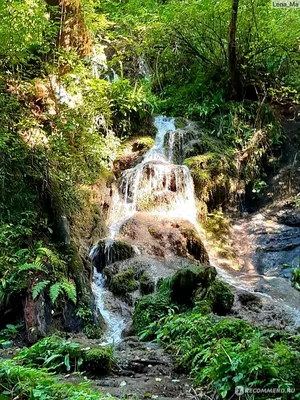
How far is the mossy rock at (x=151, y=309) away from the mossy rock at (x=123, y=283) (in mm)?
984

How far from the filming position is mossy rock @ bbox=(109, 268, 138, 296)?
7.38 m

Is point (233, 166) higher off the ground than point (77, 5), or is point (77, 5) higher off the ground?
point (77, 5)

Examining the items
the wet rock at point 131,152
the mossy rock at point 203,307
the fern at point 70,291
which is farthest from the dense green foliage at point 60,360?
the wet rock at point 131,152

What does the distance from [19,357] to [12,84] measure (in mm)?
5768

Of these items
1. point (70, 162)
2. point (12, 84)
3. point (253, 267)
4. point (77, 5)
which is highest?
point (77, 5)

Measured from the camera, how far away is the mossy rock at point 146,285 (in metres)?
7.20

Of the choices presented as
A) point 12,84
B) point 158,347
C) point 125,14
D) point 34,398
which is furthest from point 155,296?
point 125,14

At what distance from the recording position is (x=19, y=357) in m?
3.92

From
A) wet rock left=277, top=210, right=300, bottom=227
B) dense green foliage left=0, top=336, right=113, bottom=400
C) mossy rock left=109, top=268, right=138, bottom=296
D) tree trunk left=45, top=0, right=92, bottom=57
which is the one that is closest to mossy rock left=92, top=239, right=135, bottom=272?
mossy rock left=109, top=268, right=138, bottom=296

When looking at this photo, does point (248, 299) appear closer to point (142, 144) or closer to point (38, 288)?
point (38, 288)

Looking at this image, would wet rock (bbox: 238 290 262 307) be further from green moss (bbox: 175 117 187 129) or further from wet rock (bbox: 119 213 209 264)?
green moss (bbox: 175 117 187 129)

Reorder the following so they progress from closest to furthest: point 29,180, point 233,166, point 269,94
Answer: point 29,180, point 233,166, point 269,94

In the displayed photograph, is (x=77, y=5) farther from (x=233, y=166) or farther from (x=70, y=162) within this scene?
(x=233, y=166)

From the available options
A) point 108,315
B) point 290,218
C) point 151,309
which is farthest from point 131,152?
point 151,309
